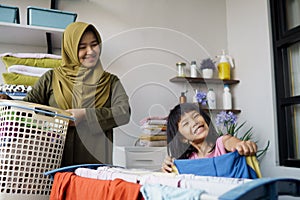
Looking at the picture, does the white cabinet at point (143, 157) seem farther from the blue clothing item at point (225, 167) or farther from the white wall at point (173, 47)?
the blue clothing item at point (225, 167)

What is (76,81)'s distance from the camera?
1405mm

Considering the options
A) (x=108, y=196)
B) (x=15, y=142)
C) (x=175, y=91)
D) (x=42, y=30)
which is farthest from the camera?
(x=175, y=91)

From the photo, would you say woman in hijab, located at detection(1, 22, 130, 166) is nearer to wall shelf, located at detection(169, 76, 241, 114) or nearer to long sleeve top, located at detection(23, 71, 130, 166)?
long sleeve top, located at detection(23, 71, 130, 166)

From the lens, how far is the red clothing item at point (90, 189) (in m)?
0.70

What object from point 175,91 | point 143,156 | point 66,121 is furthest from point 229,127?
point 66,121

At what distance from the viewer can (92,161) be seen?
4.34ft

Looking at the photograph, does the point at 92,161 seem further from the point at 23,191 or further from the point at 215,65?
the point at 215,65

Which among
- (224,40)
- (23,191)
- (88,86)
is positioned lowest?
(23,191)

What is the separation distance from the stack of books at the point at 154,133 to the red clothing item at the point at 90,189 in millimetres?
914

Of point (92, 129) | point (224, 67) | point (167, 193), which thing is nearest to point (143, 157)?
point (92, 129)

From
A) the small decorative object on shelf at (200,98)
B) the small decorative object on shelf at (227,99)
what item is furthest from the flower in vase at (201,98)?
the small decorative object on shelf at (227,99)

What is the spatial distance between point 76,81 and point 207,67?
45.9 inches

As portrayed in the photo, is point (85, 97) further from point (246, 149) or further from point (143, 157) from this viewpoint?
point (246, 149)

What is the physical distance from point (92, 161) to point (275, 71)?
139cm
